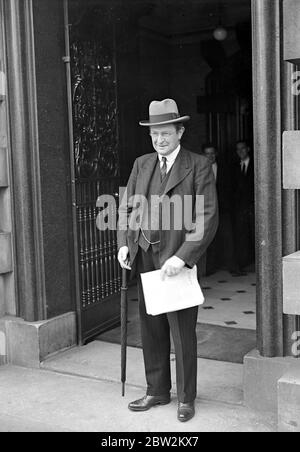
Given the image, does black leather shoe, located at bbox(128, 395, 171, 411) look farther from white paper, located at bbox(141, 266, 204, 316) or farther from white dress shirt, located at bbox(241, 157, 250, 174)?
white dress shirt, located at bbox(241, 157, 250, 174)

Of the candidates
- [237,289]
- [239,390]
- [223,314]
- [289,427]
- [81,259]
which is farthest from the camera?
[237,289]

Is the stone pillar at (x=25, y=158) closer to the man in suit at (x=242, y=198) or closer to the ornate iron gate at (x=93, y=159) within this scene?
the ornate iron gate at (x=93, y=159)

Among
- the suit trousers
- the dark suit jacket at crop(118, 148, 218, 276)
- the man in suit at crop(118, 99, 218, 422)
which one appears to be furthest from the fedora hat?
the suit trousers

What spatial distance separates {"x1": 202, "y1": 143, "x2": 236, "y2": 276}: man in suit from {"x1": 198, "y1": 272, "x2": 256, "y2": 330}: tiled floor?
18 centimetres

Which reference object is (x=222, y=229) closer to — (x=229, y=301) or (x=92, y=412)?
(x=229, y=301)

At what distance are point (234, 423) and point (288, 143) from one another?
1670 millimetres

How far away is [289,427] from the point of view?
11.2 feet

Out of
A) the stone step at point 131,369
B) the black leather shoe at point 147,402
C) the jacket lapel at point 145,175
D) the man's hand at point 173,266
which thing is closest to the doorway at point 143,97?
the stone step at point 131,369

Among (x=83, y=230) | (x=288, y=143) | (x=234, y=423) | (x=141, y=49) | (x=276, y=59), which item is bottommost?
(x=234, y=423)

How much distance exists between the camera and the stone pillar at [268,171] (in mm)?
3654

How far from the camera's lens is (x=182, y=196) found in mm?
3734

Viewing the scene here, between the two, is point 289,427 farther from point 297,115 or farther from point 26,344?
point 26,344

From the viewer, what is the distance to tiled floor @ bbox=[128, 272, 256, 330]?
5.95 metres

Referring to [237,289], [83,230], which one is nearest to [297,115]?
[83,230]
